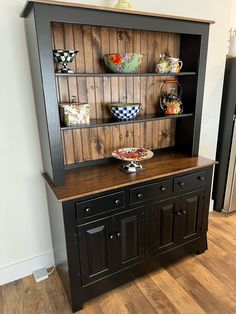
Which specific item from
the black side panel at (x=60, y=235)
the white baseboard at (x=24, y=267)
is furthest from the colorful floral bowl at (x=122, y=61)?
the white baseboard at (x=24, y=267)

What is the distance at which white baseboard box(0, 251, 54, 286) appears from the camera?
6.20 ft

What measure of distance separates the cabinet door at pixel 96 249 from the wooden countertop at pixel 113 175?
0.24 meters

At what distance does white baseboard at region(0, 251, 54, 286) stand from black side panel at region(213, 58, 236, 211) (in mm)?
1958

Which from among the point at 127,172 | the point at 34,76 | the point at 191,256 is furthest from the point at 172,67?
the point at 191,256

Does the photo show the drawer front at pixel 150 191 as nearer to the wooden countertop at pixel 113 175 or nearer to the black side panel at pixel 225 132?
the wooden countertop at pixel 113 175

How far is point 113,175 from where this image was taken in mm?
1696

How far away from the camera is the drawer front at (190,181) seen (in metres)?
1.80

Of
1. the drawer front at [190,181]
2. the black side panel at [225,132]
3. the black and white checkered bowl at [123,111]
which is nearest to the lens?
the black and white checkered bowl at [123,111]

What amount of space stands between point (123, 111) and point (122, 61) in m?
0.34

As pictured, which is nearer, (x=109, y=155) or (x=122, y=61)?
(x=122, y=61)

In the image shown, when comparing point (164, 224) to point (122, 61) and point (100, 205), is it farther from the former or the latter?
point (122, 61)

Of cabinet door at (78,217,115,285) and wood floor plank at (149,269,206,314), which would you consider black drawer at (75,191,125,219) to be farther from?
wood floor plank at (149,269,206,314)

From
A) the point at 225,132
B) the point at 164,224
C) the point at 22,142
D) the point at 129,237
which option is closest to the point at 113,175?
the point at 129,237

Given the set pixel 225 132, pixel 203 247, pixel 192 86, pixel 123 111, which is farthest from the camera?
pixel 225 132
